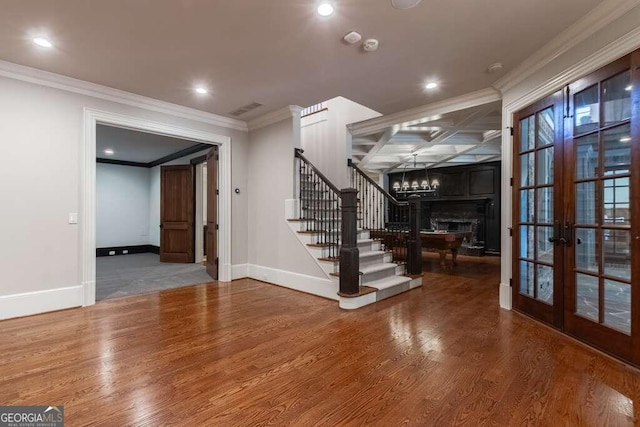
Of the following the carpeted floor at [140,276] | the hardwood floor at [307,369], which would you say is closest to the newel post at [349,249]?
the hardwood floor at [307,369]

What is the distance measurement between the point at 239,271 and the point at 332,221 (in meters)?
1.86

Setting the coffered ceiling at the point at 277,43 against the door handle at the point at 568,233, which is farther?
the door handle at the point at 568,233

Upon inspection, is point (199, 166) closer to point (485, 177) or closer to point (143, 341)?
point (143, 341)

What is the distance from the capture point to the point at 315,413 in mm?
1685

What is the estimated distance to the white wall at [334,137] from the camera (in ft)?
17.8

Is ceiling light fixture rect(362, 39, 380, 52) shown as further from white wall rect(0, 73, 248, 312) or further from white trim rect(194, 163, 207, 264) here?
white trim rect(194, 163, 207, 264)

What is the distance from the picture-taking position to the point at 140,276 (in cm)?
539

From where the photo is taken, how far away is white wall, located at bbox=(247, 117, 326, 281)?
4.57 m

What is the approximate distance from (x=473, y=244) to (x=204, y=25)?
8.61 metres

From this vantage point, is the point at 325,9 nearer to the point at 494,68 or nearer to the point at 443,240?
the point at 494,68

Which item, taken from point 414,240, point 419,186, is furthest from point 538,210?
point 419,186

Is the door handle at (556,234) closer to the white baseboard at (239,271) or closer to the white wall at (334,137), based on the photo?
the white wall at (334,137)

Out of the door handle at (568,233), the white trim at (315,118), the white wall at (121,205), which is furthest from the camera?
the white wall at (121,205)

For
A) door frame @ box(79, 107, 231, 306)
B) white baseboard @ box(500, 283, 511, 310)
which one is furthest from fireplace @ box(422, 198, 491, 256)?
door frame @ box(79, 107, 231, 306)
